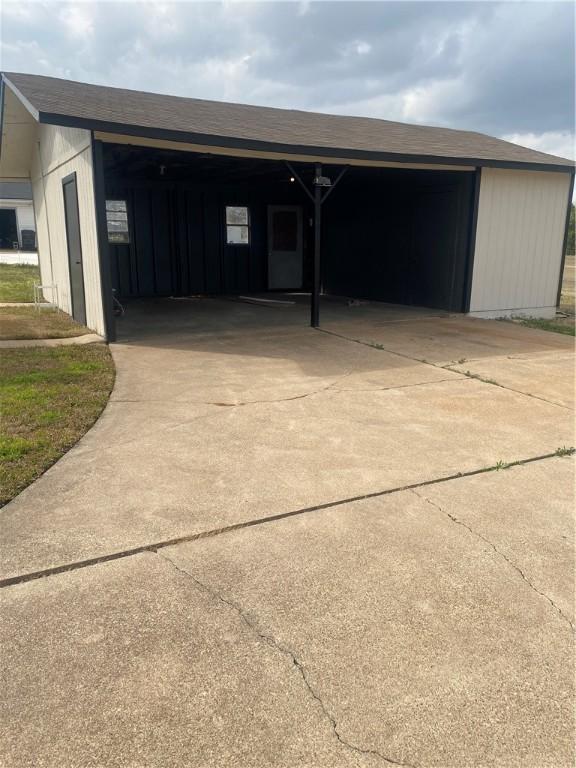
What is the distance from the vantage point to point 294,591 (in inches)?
97.2

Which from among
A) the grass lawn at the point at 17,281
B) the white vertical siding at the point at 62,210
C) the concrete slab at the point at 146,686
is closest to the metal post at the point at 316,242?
the white vertical siding at the point at 62,210

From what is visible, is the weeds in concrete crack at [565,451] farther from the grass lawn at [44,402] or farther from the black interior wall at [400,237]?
the black interior wall at [400,237]

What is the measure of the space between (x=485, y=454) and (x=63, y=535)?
2891mm

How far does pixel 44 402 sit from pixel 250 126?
6714 mm

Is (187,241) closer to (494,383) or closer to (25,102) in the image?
(25,102)

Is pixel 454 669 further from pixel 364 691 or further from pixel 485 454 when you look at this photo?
pixel 485 454

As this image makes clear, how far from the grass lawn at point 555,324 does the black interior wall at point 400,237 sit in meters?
1.39

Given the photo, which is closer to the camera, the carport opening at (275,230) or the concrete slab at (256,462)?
the concrete slab at (256,462)

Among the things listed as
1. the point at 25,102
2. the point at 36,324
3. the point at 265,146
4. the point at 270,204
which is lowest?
the point at 36,324

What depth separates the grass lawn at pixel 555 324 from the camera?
10.1 meters

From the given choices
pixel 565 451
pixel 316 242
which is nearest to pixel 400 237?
pixel 316 242

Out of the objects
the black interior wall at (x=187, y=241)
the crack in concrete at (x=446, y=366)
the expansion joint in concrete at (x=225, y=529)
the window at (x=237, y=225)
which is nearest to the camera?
the expansion joint in concrete at (x=225, y=529)

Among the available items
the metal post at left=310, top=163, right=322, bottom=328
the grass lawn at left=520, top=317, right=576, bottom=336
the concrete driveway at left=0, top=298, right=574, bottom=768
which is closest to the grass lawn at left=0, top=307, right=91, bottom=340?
the metal post at left=310, top=163, right=322, bottom=328

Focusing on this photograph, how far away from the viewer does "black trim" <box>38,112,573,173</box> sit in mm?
6883
